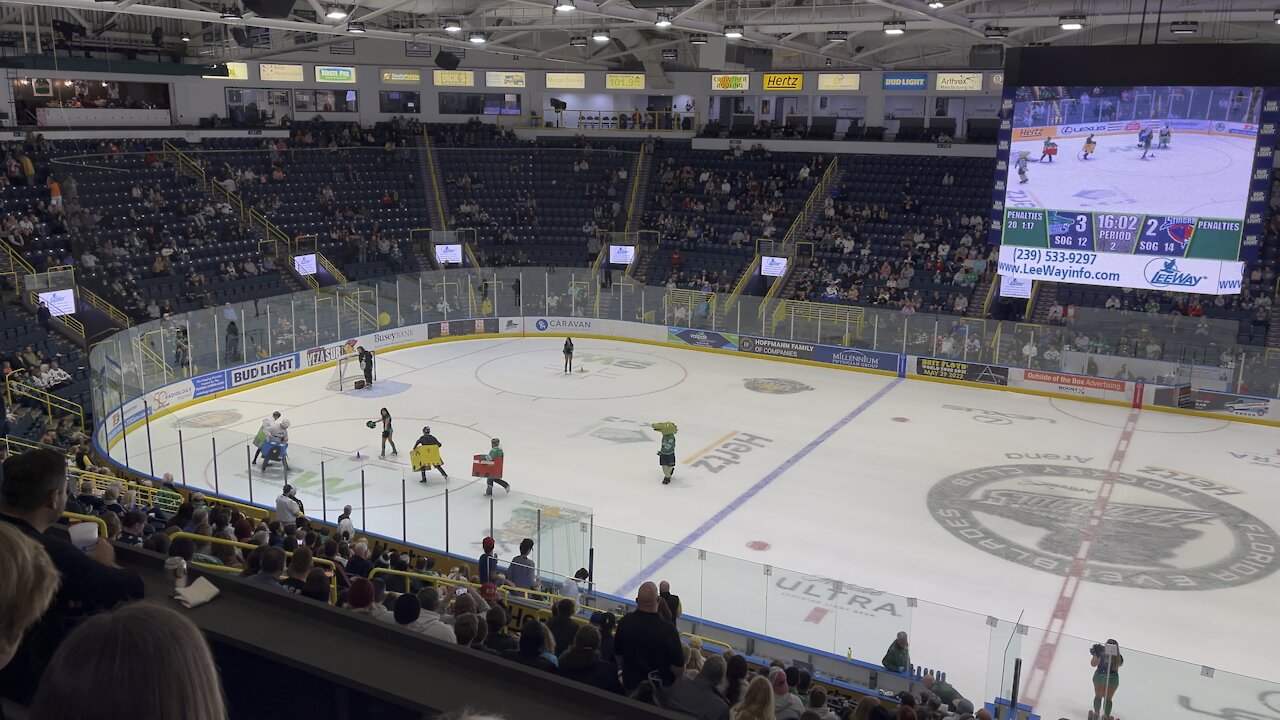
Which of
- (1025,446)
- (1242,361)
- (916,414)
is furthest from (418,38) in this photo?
(1242,361)

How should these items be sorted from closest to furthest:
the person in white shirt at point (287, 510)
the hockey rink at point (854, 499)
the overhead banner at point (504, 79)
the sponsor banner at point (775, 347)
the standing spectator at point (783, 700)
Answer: the standing spectator at point (783, 700) → the hockey rink at point (854, 499) → the person in white shirt at point (287, 510) → the sponsor banner at point (775, 347) → the overhead banner at point (504, 79)

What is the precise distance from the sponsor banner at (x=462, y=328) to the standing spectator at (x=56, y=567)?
104ft

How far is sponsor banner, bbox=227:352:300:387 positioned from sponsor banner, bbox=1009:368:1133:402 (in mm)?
20947

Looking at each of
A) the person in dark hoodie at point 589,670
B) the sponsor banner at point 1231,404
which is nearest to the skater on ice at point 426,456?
the person in dark hoodie at point 589,670

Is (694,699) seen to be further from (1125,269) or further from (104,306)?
(104,306)

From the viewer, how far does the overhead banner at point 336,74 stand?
42.8 meters

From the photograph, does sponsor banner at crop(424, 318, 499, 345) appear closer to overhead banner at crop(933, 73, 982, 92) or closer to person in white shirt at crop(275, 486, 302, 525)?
person in white shirt at crop(275, 486, 302, 525)

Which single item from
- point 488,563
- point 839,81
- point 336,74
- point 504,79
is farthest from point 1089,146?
point 336,74

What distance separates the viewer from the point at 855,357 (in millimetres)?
32312

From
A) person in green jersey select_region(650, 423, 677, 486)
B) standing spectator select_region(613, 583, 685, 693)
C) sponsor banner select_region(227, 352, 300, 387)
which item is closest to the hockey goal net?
sponsor banner select_region(227, 352, 300, 387)

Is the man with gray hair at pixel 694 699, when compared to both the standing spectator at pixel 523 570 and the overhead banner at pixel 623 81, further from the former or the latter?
the overhead banner at pixel 623 81

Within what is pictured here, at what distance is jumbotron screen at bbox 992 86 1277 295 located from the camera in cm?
2272

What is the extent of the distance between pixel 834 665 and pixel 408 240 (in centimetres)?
3102

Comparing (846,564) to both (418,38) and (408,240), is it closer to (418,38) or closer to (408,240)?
(418,38)
